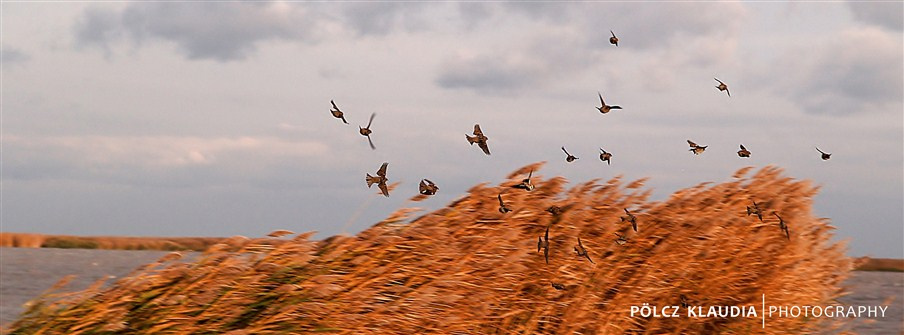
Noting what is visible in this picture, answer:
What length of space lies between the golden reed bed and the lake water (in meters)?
4.60

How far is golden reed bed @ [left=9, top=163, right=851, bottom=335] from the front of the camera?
6.39m

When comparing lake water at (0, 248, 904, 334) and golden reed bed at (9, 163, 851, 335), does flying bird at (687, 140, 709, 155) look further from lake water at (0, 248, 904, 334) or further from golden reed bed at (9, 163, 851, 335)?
lake water at (0, 248, 904, 334)

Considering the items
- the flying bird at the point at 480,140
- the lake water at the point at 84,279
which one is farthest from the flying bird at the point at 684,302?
the lake water at the point at 84,279

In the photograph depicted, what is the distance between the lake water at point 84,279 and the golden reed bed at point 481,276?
4.60 m

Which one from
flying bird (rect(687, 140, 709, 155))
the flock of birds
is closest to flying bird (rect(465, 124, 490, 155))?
the flock of birds

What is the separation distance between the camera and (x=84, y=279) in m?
21.7

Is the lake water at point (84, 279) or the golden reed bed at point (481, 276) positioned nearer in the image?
the golden reed bed at point (481, 276)

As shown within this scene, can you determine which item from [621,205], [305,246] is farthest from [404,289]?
[621,205]

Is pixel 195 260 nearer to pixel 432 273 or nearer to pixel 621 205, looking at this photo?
pixel 432 273

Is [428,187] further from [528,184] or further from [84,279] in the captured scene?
[84,279]

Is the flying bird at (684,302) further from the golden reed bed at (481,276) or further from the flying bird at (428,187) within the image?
the flying bird at (428,187)

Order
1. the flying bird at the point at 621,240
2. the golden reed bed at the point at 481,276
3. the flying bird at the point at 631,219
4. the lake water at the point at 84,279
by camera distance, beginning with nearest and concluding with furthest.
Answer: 1. the golden reed bed at the point at 481,276
2. the flying bird at the point at 631,219
3. the flying bird at the point at 621,240
4. the lake water at the point at 84,279

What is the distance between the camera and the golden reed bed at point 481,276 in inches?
251

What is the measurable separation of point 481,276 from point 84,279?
16680 millimetres
